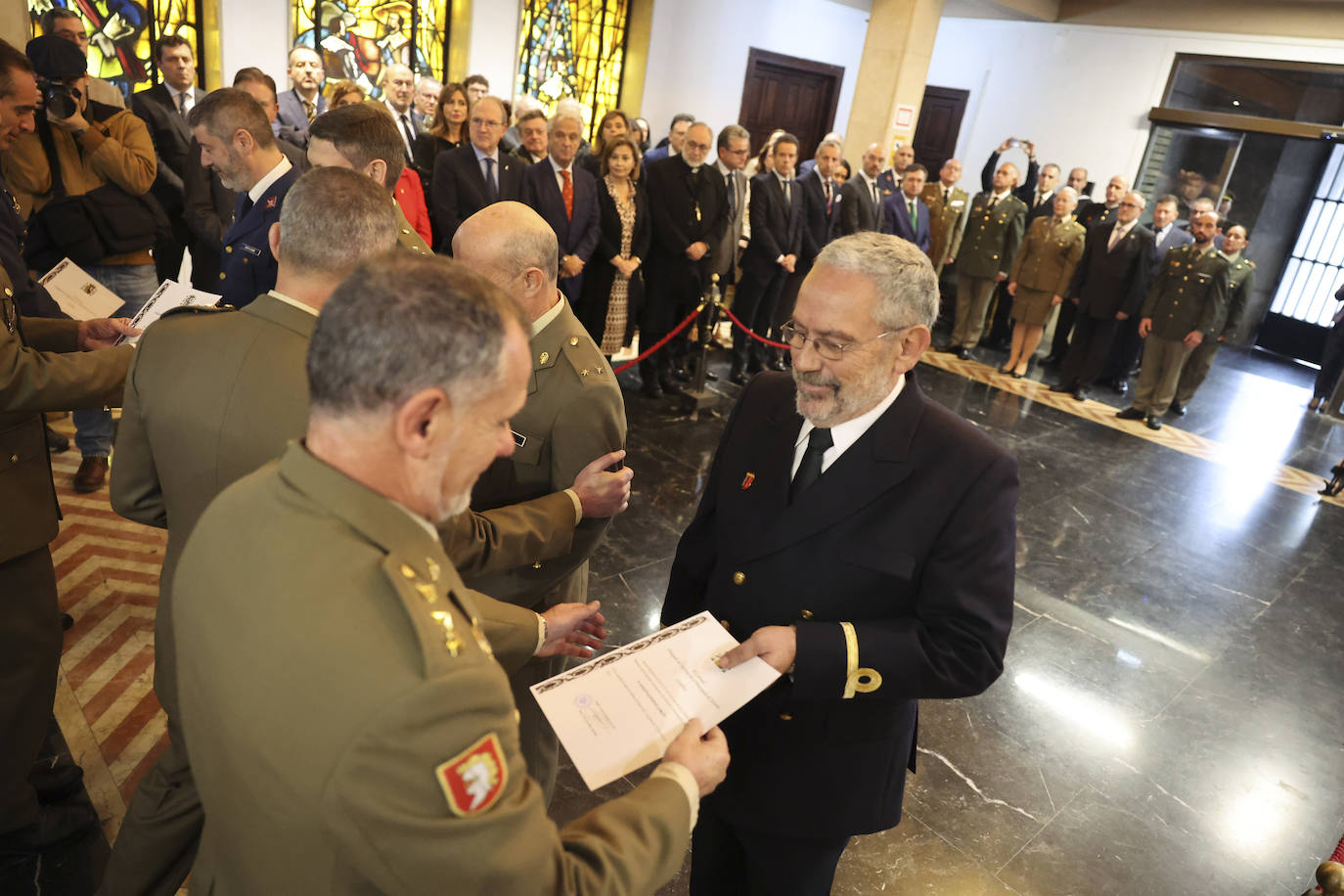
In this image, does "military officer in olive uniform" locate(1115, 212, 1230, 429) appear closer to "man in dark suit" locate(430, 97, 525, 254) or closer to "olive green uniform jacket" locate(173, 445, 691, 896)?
"man in dark suit" locate(430, 97, 525, 254)

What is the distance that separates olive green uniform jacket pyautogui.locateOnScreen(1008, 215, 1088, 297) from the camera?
8.69 meters

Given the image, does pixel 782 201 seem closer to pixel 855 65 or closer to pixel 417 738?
pixel 417 738

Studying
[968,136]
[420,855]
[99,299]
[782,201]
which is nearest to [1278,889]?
[420,855]

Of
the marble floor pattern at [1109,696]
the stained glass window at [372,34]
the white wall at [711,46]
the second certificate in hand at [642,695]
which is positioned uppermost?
the white wall at [711,46]

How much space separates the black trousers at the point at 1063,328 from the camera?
384 inches

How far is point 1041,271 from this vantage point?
8789 millimetres

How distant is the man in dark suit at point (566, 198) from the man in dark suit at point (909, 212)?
361 cm

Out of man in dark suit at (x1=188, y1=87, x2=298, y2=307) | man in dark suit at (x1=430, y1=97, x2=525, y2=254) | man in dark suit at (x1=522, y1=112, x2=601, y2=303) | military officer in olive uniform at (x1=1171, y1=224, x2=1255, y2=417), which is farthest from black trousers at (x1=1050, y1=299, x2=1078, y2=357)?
man in dark suit at (x1=188, y1=87, x2=298, y2=307)

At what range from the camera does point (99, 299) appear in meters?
3.05

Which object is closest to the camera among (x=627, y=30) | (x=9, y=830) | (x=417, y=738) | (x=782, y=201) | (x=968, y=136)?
(x=417, y=738)

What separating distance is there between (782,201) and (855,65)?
8.08m

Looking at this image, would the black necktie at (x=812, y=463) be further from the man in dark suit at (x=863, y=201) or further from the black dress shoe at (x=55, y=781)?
the man in dark suit at (x=863, y=201)

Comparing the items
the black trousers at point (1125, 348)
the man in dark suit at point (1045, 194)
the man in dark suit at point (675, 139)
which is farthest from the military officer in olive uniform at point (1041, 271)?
the man in dark suit at point (675, 139)

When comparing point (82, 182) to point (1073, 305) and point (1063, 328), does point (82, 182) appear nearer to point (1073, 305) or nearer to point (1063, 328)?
point (1073, 305)
